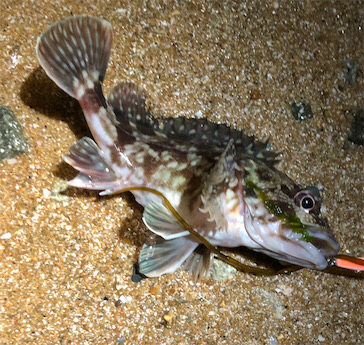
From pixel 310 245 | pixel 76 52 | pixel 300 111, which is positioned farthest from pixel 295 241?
pixel 76 52

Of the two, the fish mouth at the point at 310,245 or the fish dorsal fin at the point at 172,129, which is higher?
the fish dorsal fin at the point at 172,129

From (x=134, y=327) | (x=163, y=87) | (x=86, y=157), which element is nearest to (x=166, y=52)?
(x=163, y=87)

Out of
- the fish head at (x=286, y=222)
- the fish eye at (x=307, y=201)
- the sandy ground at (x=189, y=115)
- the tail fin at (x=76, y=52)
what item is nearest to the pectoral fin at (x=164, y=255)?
the sandy ground at (x=189, y=115)

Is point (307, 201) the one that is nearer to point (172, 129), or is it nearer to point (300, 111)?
point (172, 129)

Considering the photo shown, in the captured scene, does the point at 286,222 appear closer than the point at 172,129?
Yes

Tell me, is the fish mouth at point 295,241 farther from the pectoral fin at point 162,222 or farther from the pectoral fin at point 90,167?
the pectoral fin at point 90,167

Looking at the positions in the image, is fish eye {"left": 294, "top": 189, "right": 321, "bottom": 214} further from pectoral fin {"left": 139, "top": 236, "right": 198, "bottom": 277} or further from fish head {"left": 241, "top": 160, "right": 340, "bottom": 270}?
pectoral fin {"left": 139, "top": 236, "right": 198, "bottom": 277}
